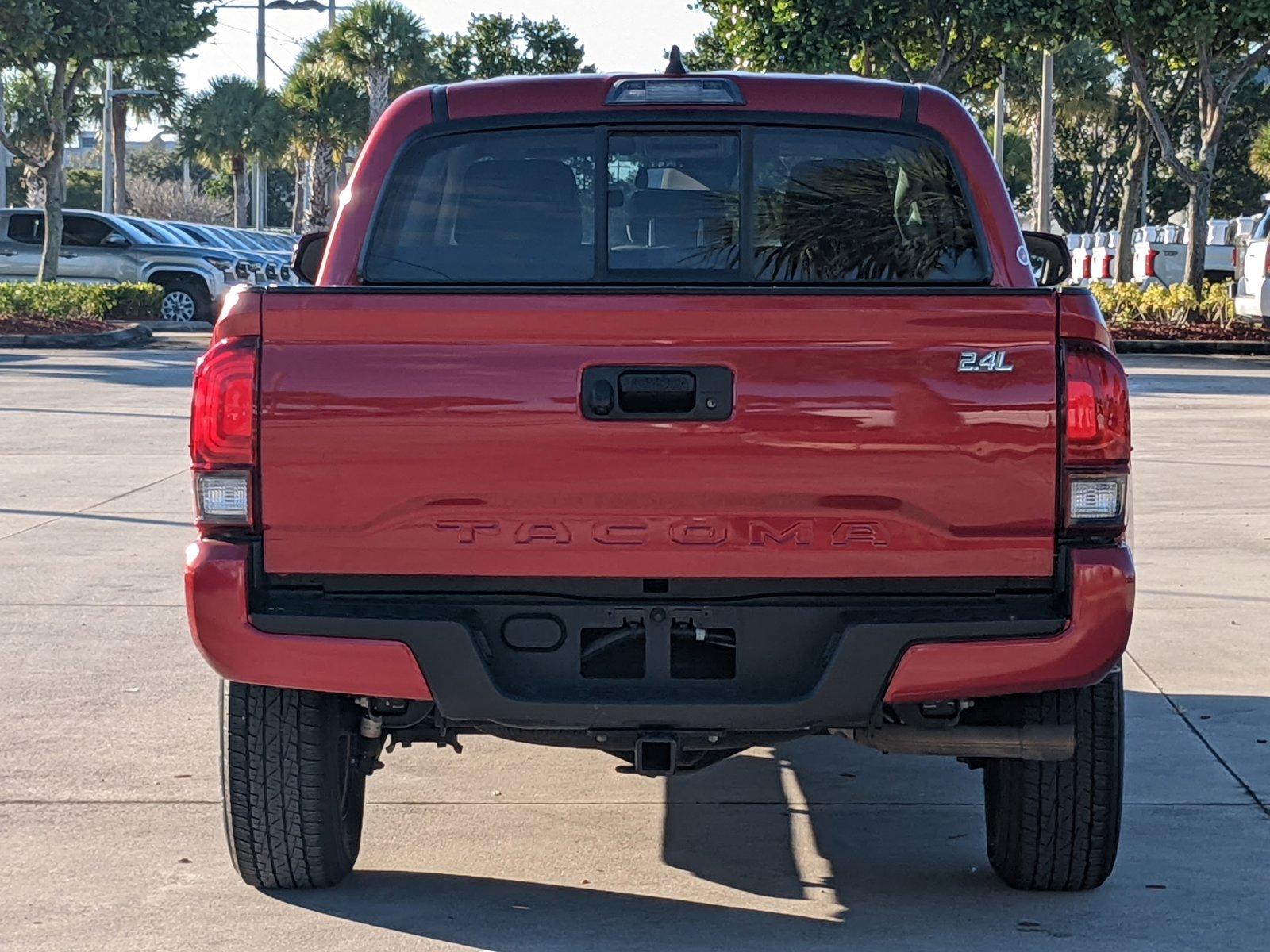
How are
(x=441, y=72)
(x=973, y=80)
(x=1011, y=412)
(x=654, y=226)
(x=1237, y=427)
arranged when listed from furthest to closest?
(x=441, y=72) < (x=973, y=80) < (x=1237, y=427) < (x=654, y=226) < (x=1011, y=412)

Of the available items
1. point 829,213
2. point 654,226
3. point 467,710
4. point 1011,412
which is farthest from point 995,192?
point 467,710

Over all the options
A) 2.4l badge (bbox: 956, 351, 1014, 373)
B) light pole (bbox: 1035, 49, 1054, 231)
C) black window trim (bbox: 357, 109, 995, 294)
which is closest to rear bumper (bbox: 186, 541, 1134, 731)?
2.4l badge (bbox: 956, 351, 1014, 373)

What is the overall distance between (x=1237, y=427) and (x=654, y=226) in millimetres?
11950

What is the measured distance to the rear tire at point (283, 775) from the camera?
431 centimetres

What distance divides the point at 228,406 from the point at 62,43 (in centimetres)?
2581

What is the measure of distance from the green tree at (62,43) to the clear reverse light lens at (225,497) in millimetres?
24384

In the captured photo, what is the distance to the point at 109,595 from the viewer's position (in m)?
8.41

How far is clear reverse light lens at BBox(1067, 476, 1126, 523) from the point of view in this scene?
394 centimetres

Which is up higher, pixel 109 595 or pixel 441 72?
pixel 441 72

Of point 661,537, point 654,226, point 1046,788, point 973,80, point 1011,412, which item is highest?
point 973,80

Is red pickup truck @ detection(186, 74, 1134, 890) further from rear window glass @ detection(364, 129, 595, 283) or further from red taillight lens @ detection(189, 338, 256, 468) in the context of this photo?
rear window glass @ detection(364, 129, 595, 283)

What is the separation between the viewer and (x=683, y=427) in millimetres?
3893

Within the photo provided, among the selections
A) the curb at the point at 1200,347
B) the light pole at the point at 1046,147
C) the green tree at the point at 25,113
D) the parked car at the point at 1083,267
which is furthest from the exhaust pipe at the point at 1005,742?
the green tree at the point at 25,113

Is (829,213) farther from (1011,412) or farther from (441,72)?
(441,72)
